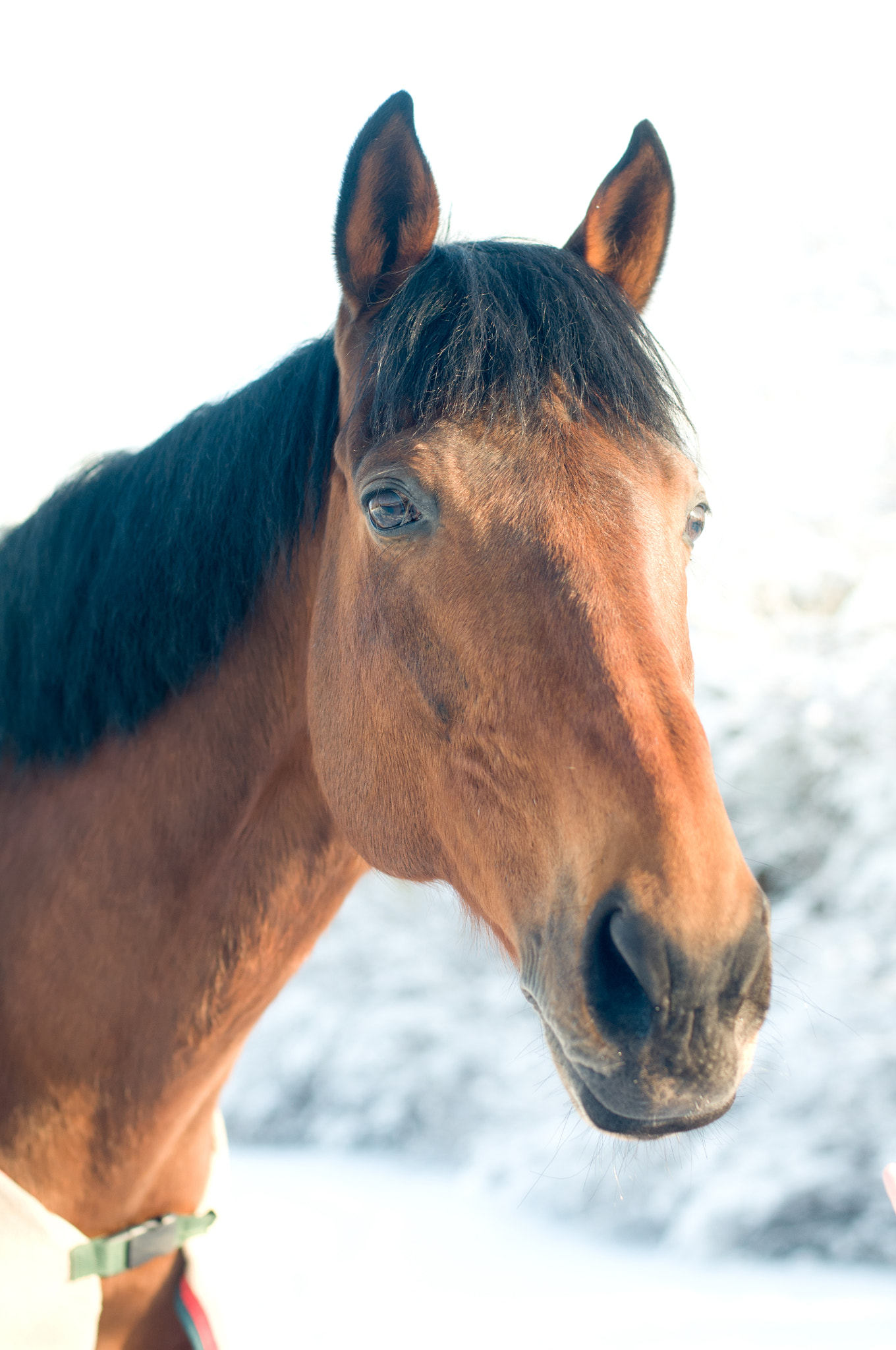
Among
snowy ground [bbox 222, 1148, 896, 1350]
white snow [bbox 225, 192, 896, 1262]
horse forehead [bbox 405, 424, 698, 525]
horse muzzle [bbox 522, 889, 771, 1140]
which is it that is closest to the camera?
horse muzzle [bbox 522, 889, 771, 1140]

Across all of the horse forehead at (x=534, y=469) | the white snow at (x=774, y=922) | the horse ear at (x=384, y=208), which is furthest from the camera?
the white snow at (x=774, y=922)

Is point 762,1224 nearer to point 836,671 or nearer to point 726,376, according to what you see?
point 836,671

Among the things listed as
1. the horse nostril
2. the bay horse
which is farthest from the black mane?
the horse nostril

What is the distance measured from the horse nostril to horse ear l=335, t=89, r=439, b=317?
0.88 m

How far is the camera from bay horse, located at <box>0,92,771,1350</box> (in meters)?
0.82

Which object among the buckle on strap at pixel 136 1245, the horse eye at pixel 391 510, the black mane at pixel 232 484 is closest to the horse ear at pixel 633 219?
the black mane at pixel 232 484

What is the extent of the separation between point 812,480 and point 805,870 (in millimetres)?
1615

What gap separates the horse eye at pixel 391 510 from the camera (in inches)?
40.1

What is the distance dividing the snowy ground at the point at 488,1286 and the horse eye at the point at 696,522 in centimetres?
170

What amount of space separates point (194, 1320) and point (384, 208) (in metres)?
1.52

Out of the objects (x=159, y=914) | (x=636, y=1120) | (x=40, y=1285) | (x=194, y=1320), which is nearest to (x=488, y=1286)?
(x=194, y=1320)

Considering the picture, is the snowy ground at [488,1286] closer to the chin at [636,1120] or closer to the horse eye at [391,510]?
the chin at [636,1120]

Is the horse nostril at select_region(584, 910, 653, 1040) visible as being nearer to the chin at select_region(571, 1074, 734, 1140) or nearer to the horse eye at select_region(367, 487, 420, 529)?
the chin at select_region(571, 1074, 734, 1140)

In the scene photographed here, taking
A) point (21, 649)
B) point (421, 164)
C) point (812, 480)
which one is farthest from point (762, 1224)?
point (812, 480)
